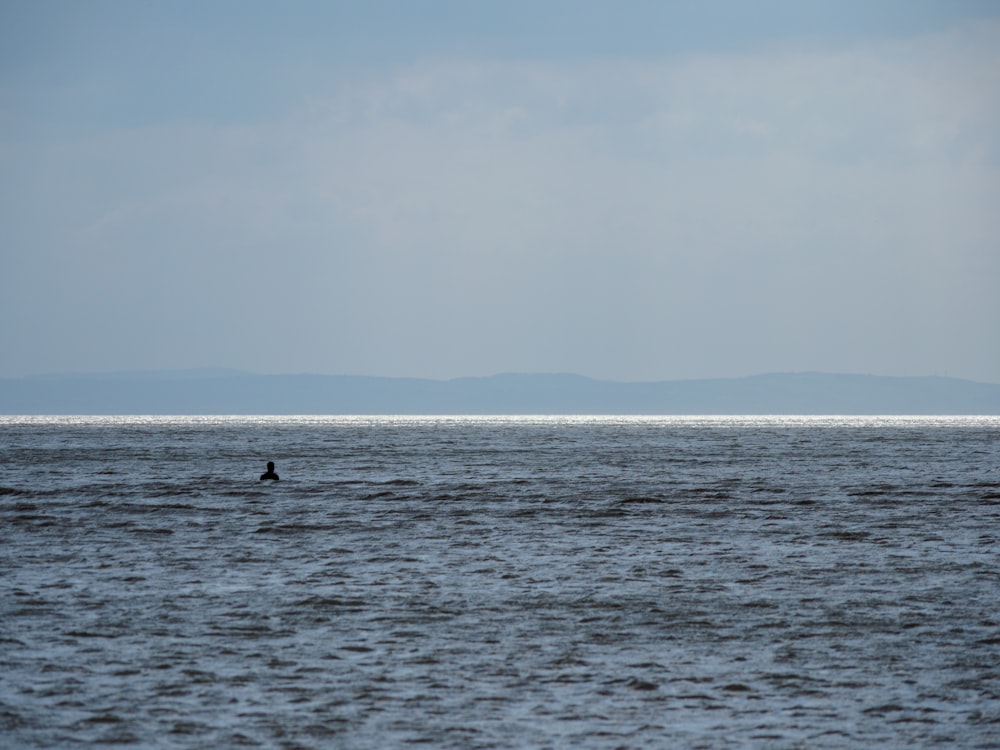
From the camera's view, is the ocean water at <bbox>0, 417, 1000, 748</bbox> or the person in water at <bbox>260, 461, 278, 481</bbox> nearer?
the ocean water at <bbox>0, 417, 1000, 748</bbox>

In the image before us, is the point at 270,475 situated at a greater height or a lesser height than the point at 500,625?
lesser

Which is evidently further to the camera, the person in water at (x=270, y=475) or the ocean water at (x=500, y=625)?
the person in water at (x=270, y=475)

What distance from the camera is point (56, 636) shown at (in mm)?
19484

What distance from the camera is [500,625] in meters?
20.7

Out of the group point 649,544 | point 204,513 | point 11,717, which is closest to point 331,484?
point 204,513

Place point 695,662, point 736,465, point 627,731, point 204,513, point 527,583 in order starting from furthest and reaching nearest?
1. point 736,465
2. point 204,513
3. point 527,583
4. point 695,662
5. point 627,731

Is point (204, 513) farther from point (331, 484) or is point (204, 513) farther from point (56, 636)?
point (56, 636)

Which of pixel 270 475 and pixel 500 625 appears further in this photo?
pixel 270 475

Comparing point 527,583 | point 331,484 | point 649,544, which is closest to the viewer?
point 527,583

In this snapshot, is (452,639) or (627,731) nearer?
(627,731)

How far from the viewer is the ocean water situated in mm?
14664

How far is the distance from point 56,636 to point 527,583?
370 inches

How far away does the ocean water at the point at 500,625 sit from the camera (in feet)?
48.1

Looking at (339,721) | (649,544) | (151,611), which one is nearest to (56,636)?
(151,611)
